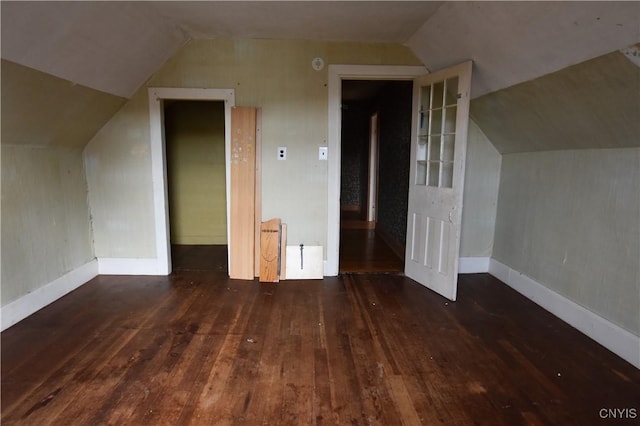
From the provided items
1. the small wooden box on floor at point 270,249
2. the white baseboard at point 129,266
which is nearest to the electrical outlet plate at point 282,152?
the small wooden box on floor at point 270,249

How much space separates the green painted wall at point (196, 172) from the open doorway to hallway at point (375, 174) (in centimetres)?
192

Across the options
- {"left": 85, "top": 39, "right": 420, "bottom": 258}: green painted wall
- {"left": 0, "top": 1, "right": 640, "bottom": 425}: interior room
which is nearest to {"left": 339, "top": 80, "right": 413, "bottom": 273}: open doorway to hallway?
{"left": 0, "top": 1, "right": 640, "bottom": 425}: interior room

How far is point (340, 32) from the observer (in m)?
3.17

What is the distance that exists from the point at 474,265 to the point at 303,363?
2.52 m

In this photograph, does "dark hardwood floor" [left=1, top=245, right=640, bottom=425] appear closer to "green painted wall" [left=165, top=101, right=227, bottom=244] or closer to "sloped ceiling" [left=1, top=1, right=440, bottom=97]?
"green painted wall" [left=165, top=101, right=227, bottom=244]

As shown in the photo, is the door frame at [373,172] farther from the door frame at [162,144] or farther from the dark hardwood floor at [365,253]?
the door frame at [162,144]

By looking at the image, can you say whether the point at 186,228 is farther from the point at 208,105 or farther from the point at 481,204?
the point at 481,204

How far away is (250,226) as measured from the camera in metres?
3.58

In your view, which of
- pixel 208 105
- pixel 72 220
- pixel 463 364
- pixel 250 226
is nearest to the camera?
pixel 463 364

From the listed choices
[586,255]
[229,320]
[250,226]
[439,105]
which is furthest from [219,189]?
[586,255]

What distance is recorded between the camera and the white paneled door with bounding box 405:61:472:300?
2.96 m

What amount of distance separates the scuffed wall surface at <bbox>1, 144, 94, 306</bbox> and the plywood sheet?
148cm

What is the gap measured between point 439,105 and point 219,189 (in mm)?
3065

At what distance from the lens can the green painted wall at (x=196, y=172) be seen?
15.5ft
